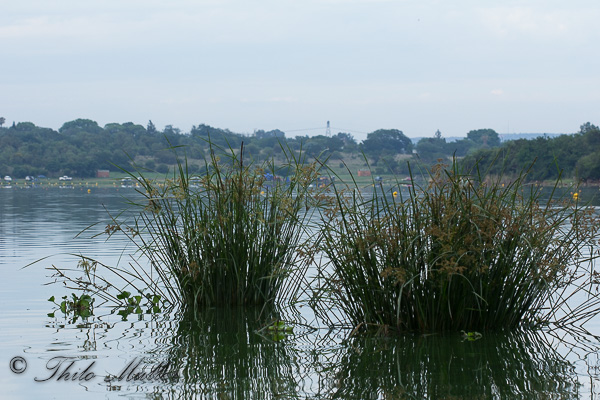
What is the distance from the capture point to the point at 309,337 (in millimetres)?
6637

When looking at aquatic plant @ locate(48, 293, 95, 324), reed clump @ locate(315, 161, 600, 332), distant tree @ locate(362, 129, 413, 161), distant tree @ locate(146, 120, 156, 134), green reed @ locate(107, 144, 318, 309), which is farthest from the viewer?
distant tree @ locate(146, 120, 156, 134)

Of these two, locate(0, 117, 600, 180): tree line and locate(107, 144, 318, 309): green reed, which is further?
locate(0, 117, 600, 180): tree line

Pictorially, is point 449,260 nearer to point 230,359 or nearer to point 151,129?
point 230,359

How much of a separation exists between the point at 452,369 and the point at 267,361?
50.6 inches

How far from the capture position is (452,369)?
17.8ft

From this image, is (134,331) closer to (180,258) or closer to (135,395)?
(180,258)

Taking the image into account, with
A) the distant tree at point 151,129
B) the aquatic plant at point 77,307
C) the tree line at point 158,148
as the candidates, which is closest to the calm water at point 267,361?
the aquatic plant at point 77,307

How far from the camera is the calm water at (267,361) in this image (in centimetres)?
493

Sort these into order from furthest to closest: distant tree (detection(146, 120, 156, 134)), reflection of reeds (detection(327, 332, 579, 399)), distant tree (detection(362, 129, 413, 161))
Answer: distant tree (detection(146, 120, 156, 134)) < distant tree (detection(362, 129, 413, 161)) < reflection of reeds (detection(327, 332, 579, 399))

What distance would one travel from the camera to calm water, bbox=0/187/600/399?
4.93 metres

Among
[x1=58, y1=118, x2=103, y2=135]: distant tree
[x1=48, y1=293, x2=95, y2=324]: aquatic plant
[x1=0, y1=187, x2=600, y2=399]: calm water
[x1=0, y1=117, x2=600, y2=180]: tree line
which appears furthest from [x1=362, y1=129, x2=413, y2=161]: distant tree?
[x1=58, y1=118, x2=103, y2=135]: distant tree

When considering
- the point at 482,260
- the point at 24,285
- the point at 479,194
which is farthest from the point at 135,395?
the point at 24,285

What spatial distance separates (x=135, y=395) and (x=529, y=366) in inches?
105

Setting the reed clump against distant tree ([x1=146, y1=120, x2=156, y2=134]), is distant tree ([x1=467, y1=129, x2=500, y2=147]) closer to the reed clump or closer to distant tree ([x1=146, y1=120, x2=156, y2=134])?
distant tree ([x1=146, y1=120, x2=156, y2=134])
